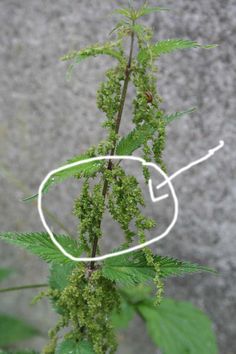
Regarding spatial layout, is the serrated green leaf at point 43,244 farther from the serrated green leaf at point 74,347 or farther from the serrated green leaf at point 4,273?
the serrated green leaf at point 4,273

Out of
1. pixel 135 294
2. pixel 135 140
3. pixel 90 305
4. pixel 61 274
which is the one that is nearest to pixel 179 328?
pixel 135 294

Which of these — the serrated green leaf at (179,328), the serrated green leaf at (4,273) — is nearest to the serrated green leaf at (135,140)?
the serrated green leaf at (179,328)

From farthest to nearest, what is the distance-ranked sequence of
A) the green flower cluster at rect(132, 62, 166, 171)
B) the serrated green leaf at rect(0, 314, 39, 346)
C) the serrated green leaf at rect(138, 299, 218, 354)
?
the serrated green leaf at rect(0, 314, 39, 346) → the serrated green leaf at rect(138, 299, 218, 354) → the green flower cluster at rect(132, 62, 166, 171)

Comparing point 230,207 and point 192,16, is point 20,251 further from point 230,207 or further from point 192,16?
point 192,16

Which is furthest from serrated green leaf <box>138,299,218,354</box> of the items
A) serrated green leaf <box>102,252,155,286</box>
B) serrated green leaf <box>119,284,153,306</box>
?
serrated green leaf <box>102,252,155,286</box>

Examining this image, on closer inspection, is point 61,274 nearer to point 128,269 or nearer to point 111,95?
point 128,269

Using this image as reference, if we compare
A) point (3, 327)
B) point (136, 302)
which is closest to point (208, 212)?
point (136, 302)

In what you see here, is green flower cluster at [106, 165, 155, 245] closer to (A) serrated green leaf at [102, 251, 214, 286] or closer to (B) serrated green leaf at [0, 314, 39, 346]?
(A) serrated green leaf at [102, 251, 214, 286]
